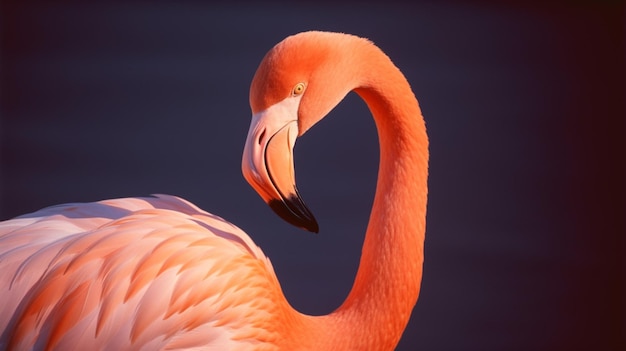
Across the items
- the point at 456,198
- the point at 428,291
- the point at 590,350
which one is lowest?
the point at 590,350

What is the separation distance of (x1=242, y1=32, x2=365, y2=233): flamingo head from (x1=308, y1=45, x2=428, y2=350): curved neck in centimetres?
13

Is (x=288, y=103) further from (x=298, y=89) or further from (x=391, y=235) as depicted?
(x=391, y=235)

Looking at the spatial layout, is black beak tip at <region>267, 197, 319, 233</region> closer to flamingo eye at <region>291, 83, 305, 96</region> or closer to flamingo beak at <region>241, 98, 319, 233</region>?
flamingo beak at <region>241, 98, 319, 233</region>

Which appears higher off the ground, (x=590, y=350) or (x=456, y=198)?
(x=456, y=198)

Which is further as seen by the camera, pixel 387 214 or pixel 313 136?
pixel 313 136

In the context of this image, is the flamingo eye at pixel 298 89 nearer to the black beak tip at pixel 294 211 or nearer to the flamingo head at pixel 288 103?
the flamingo head at pixel 288 103

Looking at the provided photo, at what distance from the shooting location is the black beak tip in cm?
155

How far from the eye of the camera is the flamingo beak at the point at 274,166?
1.54 m

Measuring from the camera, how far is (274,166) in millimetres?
1548

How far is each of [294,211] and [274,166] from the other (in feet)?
0.33

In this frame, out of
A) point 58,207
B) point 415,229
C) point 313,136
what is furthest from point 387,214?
point 313,136

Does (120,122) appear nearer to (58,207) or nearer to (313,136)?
(313,136)

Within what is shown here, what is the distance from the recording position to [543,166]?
2920 millimetres

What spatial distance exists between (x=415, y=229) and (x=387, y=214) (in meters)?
0.08
